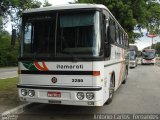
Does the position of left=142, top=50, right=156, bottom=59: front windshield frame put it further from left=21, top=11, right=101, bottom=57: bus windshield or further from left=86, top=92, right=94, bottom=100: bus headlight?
left=86, top=92, right=94, bottom=100: bus headlight

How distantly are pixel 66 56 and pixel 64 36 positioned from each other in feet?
1.78

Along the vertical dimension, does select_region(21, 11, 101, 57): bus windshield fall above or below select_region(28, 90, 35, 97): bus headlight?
above

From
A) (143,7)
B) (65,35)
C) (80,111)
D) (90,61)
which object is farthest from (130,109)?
(143,7)

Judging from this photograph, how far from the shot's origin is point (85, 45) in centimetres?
831

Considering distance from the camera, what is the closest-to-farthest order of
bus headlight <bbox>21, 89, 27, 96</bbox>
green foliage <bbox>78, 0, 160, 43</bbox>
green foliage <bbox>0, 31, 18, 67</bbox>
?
bus headlight <bbox>21, 89, 27, 96</bbox>, green foliage <bbox>78, 0, 160, 43</bbox>, green foliage <bbox>0, 31, 18, 67</bbox>

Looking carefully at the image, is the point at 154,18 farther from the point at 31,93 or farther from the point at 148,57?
the point at 31,93

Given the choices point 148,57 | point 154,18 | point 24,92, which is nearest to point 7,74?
point 24,92

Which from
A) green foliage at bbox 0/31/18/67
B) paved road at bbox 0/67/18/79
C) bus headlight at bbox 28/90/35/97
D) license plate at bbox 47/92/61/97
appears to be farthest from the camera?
green foliage at bbox 0/31/18/67

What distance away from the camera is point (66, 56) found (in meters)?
8.30

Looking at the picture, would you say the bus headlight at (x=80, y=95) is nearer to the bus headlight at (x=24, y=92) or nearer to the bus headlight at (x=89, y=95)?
the bus headlight at (x=89, y=95)

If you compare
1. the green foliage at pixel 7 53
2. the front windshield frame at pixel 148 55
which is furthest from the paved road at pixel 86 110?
the front windshield frame at pixel 148 55

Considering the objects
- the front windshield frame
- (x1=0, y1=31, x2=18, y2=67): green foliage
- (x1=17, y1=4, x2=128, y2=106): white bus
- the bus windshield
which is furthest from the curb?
the front windshield frame

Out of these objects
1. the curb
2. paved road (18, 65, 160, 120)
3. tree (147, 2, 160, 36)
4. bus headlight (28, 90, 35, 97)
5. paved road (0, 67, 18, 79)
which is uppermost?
tree (147, 2, 160, 36)

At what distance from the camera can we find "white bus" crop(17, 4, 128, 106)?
27.0ft
